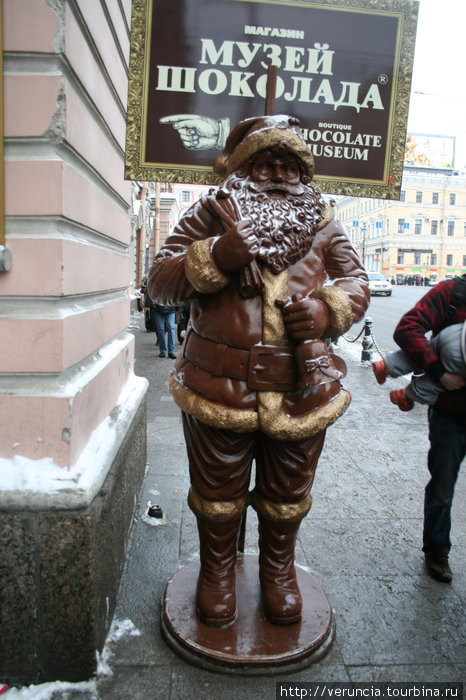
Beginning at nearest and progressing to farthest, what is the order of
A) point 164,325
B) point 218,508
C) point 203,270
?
point 203,270
point 218,508
point 164,325

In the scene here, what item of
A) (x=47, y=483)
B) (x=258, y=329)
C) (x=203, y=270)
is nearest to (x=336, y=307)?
(x=258, y=329)

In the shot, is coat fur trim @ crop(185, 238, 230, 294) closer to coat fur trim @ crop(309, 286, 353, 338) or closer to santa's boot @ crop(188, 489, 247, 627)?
coat fur trim @ crop(309, 286, 353, 338)

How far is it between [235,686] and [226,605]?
1.06 feet

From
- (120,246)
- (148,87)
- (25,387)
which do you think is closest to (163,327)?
(120,246)

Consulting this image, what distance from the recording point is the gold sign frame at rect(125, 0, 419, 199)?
8.96 feet

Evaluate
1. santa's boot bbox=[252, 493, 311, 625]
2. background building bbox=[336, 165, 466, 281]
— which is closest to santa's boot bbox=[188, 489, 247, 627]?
santa's boot bbox=[252, 493, 311, 625]

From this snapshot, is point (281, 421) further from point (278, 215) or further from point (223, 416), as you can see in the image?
point (278, 215)

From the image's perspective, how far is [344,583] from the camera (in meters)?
2.83

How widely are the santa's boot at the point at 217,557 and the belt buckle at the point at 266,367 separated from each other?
605 mm

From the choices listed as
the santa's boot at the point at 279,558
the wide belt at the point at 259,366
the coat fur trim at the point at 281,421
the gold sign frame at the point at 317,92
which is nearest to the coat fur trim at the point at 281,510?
the santa's boot at the point at 279,558

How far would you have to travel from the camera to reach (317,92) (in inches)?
114

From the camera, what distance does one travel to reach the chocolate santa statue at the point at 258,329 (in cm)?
204

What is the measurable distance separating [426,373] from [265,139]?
1572 mm

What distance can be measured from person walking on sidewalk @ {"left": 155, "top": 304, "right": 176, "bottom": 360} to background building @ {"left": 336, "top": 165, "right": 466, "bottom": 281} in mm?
58313
